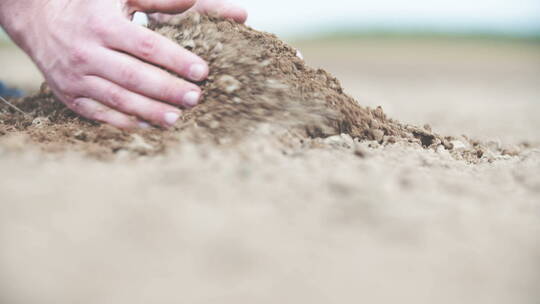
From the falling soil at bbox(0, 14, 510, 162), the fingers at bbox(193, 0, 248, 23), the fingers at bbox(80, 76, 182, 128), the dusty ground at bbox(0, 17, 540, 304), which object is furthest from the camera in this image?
the fingers at bbox(193, 0, 248, 23)

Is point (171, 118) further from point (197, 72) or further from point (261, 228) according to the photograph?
point (261, 228)

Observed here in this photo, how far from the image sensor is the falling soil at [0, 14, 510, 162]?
159cm

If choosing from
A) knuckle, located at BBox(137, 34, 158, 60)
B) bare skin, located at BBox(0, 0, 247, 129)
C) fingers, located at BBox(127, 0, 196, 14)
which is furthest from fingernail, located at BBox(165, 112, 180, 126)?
fingers, located at BBox(127, 0, 196, 14)

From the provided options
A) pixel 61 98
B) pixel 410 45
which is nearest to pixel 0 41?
pixel 410 45

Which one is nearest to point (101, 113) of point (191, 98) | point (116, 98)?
point (116, 98)

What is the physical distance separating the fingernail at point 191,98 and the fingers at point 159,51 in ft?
0.21

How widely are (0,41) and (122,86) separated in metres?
16.0

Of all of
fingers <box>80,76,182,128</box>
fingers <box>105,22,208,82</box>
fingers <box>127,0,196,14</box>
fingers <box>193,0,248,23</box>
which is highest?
fingers <box>193,0,248,23</box>

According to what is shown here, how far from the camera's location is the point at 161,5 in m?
1.91

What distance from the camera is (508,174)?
62.5 inches

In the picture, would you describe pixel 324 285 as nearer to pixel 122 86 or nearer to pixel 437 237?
pixel 437 237

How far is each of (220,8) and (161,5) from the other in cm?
25

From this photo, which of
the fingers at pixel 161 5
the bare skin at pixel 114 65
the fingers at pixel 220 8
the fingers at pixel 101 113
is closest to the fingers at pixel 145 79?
the bare skin at pixel 114 65

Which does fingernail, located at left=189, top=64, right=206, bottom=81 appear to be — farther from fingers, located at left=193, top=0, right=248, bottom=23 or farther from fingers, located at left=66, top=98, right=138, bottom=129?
fingers, located at left=193, top=0, right=248, bottom=23
